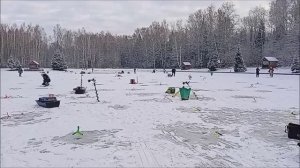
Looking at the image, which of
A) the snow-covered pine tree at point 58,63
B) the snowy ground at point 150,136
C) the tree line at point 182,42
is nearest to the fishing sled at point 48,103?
the snowy ground at point 150,136

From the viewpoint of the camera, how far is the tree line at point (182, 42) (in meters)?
75.2

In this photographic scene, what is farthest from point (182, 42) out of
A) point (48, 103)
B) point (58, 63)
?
point (48, 103)

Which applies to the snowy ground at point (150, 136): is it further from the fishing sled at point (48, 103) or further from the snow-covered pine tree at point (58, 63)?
the snow-covered pine tree at point (58, 63)

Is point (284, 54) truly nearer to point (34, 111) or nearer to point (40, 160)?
point (34, 111)

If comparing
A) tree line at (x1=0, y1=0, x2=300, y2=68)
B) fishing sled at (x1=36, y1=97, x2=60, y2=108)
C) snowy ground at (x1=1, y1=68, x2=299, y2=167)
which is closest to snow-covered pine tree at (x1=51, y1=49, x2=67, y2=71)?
tree line at (x1=0, y1=0, x2=300, y2=68)

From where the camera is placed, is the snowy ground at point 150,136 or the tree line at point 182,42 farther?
the tree line at point 182,42

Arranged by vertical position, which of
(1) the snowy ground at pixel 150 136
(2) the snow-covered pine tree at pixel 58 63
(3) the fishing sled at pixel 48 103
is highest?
(2) the snow-covered pine tree at pixel 58 63

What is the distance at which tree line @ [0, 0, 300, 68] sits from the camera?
2963 inches

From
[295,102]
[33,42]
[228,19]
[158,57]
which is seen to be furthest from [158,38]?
[295,102]

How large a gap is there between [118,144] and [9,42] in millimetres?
97706

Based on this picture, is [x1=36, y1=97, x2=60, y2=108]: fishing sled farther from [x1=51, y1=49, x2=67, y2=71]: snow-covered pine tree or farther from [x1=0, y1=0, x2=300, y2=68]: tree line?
[x1=51, y1=49, x2=67, y2=71]: snow-covered pine tree

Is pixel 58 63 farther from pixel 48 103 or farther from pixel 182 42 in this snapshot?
pixel 48 103

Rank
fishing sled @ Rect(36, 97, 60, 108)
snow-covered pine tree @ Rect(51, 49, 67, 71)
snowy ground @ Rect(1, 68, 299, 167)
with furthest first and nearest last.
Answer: snow-covered pine tree @ Rect(51, 49, 67, 71) → fishing sled @ Rect(36, 97, 60, 108) → snowy ground @ Rect(1, 68, 299, 167)

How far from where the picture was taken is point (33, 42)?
343 feet
